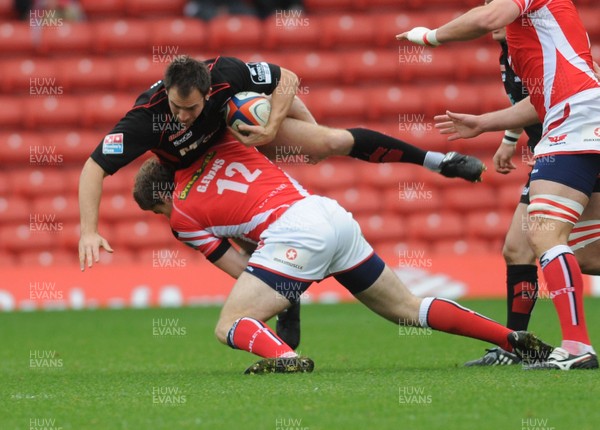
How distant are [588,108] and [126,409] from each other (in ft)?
8.86

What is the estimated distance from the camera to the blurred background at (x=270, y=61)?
13.8 m

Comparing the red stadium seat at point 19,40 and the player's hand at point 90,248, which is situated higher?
the player's hand at point 90,248

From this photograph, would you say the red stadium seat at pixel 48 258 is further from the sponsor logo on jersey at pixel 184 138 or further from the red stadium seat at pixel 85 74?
the sponsor logo on jersey at pixel 184 138

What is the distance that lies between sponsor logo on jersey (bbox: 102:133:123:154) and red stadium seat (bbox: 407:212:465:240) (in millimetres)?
8462

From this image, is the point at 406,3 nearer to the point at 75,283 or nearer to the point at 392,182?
the point at 392,182

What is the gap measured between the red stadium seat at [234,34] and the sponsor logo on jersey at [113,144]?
1004 centimetres

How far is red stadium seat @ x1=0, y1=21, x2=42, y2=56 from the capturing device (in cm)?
1559

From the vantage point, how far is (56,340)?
8609 mm

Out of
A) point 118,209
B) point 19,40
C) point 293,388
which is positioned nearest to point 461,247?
point 118,209

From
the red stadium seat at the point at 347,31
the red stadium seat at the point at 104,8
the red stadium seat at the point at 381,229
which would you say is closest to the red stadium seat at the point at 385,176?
the red stadium seat at the point at 381,229

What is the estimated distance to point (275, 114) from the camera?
5957 mm

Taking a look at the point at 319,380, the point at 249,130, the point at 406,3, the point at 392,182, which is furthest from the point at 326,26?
the point at 319,380

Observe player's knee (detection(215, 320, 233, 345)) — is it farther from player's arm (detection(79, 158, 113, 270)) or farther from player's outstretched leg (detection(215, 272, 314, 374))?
player's arm (detection(79, 158, 113, 270))

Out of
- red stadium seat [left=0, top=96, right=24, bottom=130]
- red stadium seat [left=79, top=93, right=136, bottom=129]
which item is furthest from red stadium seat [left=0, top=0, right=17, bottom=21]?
red stadium seat [left=79, top=93, right=136, bottom=129]
